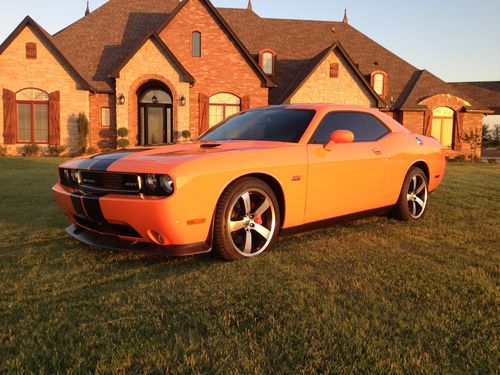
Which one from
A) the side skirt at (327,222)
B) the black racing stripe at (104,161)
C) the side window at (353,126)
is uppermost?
the side window at (353,126)

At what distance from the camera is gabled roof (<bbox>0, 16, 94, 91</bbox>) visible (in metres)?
19.7

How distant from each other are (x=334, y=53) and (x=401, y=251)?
20792mm

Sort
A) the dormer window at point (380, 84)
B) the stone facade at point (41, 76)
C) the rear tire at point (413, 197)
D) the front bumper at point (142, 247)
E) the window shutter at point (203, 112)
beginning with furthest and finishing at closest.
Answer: the dormer window at point (380, 84) < the window shutter at point (203, 112) < the stone facade at point (41, 76) < the rear tire at point (413, 197) < the front bumper at point (142, 247)

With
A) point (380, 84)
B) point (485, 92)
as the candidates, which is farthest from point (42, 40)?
point (485, 92)

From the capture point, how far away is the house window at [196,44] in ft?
71.5

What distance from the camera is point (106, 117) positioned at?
21.5 m

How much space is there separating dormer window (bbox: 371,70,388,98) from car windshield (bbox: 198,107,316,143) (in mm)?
21813

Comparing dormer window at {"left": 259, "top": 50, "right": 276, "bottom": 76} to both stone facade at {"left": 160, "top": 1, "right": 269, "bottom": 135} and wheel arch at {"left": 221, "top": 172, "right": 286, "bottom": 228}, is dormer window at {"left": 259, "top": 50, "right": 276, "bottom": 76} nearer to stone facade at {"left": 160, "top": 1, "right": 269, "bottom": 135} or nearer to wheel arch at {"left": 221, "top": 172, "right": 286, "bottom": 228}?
stone facade at {"left": 160, "top": 1, "right": 269, "bottom": 135}

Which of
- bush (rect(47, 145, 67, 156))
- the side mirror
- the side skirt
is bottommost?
bush (rect(47, 145, 67, 156))

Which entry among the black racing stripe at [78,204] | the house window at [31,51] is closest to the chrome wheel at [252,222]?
the black racing stripe at [78,204]

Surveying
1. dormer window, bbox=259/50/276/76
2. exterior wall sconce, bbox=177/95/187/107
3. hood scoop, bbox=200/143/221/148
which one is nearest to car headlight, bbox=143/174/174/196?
hood scoop, bbox=200/143/221/148

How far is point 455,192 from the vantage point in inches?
320

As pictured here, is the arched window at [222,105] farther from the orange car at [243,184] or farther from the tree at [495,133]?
the tree at [495,133]

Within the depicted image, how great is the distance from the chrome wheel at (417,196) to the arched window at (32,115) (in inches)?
762
